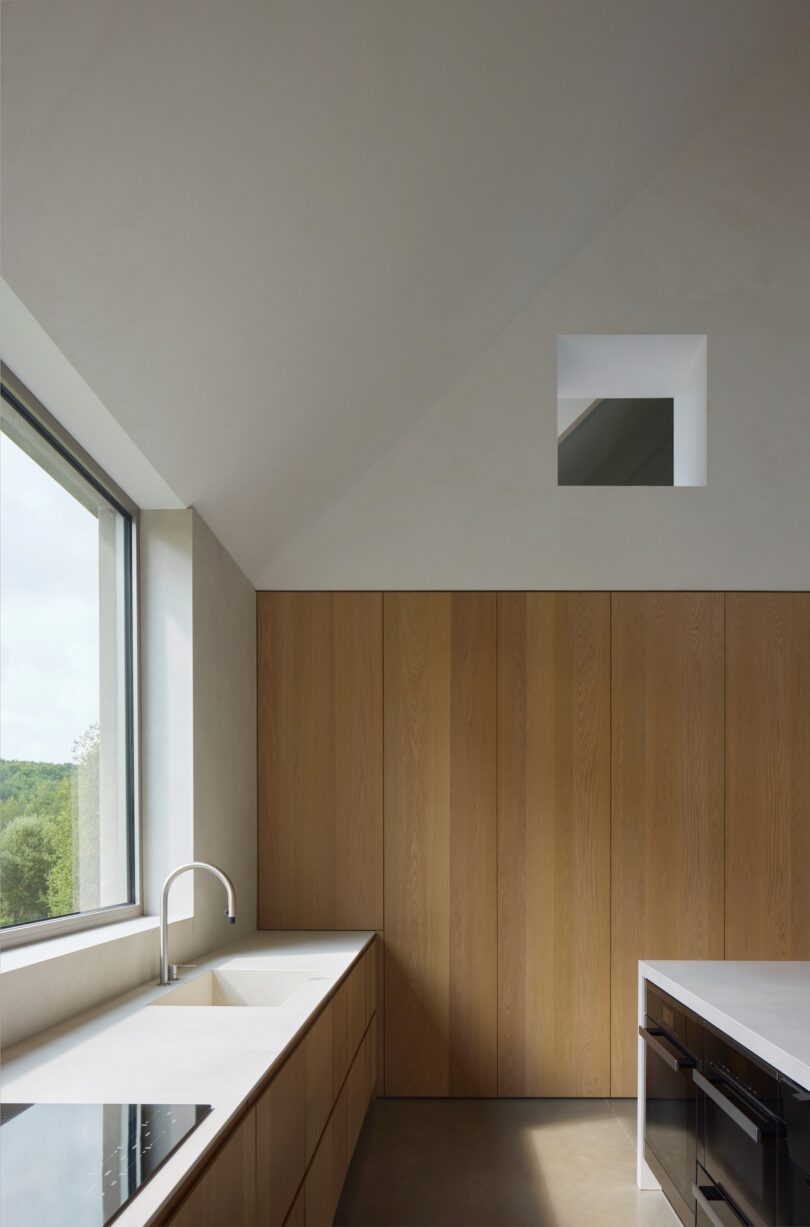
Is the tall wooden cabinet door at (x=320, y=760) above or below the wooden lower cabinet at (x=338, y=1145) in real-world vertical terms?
above

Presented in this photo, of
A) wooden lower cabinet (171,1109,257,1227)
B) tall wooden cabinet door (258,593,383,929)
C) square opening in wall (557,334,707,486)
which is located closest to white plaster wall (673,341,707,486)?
square opening in wall (557,334,707,486)

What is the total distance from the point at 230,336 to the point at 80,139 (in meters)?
0.92

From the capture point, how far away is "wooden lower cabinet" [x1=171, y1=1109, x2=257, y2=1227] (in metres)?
1.54

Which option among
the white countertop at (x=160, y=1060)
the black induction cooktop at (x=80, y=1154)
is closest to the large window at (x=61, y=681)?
the white countertop at (x=160, y=1060)

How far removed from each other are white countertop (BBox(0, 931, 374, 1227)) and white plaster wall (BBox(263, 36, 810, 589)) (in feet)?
6.96

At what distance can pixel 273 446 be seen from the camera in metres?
3.54

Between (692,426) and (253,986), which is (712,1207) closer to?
(253,986)

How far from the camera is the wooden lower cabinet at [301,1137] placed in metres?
1.71

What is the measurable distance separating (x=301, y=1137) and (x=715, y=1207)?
1071 millimetres

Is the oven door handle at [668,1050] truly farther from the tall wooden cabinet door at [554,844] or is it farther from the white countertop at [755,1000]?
the tall wooden cabinet door at [554,844]

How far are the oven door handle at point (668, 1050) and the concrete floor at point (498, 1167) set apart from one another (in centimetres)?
52

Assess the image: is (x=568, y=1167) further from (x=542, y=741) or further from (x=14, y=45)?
(x=14, y=45)

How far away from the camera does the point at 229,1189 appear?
1729mm

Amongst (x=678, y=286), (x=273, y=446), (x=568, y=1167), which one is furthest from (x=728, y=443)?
(x=568, y=1167)
